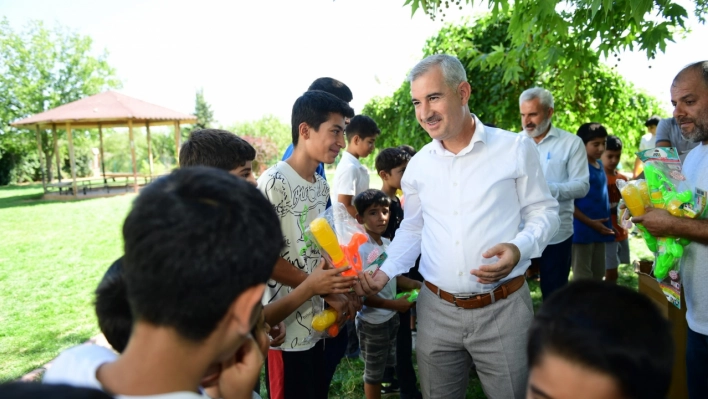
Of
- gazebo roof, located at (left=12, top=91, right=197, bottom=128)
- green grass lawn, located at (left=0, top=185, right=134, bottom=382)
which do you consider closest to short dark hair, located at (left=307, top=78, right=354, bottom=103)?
green grass lawn, located at (left=0, top=185, right=134, bottom=382)

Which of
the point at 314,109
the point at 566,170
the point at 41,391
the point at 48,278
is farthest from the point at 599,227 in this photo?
the point at 48,278

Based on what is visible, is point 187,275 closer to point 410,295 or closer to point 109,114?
point 410,295

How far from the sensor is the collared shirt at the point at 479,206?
2488mm

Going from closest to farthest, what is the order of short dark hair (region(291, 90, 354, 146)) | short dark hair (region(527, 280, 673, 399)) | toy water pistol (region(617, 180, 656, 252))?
1. short dark hair (region(527, 280, 673, 399))
2. toy water pistol (region(617, 180, 656, 252))
3. short dark hair (region(291, 90, 354, 146))

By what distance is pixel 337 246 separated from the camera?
2.35 metres

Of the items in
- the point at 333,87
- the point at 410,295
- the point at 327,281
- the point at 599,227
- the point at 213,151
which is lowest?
the point at 410,295

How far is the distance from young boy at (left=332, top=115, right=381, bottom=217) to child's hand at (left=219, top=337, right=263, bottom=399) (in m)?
3.33

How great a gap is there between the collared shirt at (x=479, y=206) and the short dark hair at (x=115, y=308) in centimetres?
155

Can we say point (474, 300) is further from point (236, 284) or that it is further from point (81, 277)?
point (81, 277)

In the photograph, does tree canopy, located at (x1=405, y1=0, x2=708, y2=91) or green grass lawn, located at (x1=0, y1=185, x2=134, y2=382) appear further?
green grass lawn, located at (x1=0, y1=185, x2=134, y2=382)

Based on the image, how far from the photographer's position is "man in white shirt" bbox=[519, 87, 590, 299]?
4.54m

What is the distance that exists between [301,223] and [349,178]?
2.17 meters

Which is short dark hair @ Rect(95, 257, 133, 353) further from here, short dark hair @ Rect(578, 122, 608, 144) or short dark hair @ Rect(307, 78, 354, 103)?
short dark hair @ Rect(578, 122, 608, 144)

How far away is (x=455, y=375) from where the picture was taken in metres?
2.62
